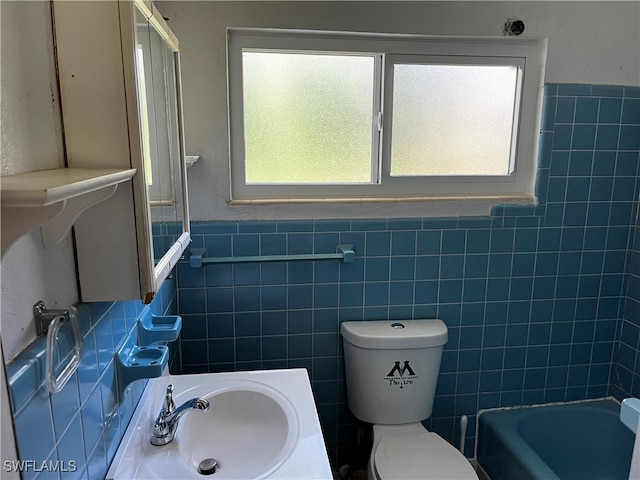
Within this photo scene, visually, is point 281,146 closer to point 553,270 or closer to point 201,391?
point 201,391

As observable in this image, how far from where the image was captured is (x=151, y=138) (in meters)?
1.00

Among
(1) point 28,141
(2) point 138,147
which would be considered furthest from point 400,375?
(1) point 28,141

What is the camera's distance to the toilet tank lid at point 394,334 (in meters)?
1.78

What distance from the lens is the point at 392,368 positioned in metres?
1.80

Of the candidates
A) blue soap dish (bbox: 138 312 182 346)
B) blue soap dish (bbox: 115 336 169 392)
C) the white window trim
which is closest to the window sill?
the white window trim

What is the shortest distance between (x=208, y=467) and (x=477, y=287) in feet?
4.17

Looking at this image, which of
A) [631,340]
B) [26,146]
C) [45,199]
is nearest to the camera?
[45,199]

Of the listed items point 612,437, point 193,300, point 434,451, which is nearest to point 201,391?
point 193,300

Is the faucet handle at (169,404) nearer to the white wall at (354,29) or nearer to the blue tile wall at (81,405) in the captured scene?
the blue tile wall at (81,405)

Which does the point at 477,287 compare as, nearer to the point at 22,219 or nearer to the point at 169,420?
the point at 169,420

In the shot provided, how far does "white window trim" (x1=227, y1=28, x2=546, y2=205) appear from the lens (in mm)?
1736

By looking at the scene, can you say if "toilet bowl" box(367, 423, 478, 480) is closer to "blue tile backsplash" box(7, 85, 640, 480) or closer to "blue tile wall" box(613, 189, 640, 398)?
"blue tile backsplash" box(7, 85, 640, 480)

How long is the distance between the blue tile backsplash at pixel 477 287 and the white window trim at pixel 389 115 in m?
0.08

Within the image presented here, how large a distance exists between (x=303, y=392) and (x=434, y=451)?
2.14 feet
